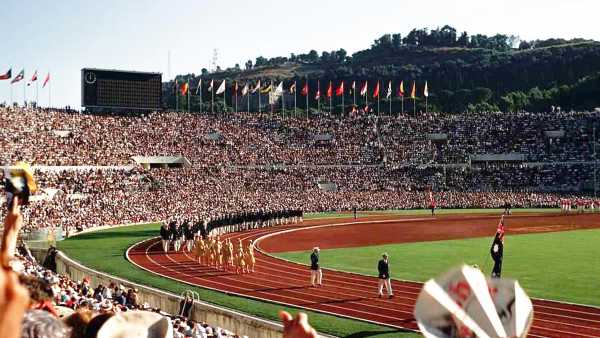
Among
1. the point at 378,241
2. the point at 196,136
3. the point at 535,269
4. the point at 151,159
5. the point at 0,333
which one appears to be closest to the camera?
the point at 0,333

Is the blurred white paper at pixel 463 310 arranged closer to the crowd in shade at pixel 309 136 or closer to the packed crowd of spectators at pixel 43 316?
the packed crowd of spectators at pixel 43 316

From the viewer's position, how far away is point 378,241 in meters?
36.2

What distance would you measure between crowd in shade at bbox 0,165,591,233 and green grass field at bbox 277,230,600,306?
16763mm

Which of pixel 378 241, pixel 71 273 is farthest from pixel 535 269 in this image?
pixel 71 273

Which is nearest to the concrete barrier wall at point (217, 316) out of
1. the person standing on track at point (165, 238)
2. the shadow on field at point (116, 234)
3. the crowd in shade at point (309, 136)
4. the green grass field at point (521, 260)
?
the green grass field at point (521, 260)

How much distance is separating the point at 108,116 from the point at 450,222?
138ft

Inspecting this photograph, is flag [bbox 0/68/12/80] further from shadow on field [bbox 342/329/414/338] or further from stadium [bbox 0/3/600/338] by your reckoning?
shadow on field [bbox 342/329/414/338]

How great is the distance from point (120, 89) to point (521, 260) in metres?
56.7

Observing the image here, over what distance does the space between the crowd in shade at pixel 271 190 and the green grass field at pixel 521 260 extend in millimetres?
16763

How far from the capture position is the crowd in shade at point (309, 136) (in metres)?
69.6

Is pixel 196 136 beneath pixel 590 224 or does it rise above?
above

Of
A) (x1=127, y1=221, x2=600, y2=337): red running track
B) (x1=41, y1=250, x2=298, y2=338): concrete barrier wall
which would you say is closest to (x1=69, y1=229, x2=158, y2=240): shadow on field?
(x1=127, y1=221, x2=600, y2=337): red running track

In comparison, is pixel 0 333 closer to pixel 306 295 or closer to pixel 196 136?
pixel 306 295

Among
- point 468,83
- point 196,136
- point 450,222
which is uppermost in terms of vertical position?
point 468,83
